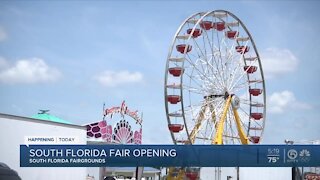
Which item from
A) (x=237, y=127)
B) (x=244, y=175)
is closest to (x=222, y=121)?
(x=237, y=127)

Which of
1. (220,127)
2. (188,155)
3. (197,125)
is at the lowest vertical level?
(188,155)

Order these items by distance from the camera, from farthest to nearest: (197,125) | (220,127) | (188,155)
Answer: (197,125)
(220,127)
(188,155)

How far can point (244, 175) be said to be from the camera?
3291 cm

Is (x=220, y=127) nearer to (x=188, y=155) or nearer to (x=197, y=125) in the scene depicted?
(x=197, y=125)

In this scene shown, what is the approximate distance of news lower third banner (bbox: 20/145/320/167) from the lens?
72.8 feet

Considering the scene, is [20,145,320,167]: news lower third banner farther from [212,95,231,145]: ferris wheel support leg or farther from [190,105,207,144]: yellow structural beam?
[190,105,207,144]: yellow structural beam

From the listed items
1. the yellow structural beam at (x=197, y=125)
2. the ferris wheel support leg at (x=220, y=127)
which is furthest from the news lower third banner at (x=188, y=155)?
the yellow structural beam at (x=197, y=125)

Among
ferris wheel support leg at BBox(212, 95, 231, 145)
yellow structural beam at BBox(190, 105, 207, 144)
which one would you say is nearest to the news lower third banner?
ferris wheel support leg at BBox(212, 95, 231, 145)

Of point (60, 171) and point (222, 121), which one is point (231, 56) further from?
point (60, 171)

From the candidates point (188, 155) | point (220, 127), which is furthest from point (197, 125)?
point (188, 155)

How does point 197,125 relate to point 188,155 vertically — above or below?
above

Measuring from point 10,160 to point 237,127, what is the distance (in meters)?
18.4

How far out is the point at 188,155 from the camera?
2214 centimetres

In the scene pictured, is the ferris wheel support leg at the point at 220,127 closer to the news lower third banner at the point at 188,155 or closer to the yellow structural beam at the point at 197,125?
the yellow structural beam at the point at 197,125
